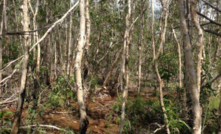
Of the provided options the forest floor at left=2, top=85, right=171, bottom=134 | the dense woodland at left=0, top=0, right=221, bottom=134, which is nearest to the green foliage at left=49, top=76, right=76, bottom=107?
the dense woodland at left=0, top=0, right=221, bottom=134

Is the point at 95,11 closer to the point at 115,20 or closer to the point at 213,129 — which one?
the point at 115,20

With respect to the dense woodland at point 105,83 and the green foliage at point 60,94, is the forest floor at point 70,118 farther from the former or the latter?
the green foliage at point 60,94

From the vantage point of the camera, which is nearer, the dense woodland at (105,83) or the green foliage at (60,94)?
the dense woodland at (105,83)

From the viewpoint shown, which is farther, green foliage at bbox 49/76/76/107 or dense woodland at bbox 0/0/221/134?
green foliage at bbox 49/76/76/107

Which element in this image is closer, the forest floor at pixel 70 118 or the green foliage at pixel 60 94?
the forest floor at pixel 70 118

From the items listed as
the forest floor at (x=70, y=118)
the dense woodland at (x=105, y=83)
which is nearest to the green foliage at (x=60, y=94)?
the dense woodland at (x=105, y=83)

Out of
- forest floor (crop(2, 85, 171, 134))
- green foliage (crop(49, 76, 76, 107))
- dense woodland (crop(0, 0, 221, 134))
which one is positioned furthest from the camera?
green foliage (crop(49, 76, 76, 107))

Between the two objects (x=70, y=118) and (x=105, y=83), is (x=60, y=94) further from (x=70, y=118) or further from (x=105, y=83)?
(x=105, y=83)

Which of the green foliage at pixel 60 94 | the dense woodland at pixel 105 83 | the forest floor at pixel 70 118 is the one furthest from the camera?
the green foliage at pixel 60 94

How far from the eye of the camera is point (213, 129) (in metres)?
5.79

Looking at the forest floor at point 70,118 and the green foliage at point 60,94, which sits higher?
the green foliage at point 60,94

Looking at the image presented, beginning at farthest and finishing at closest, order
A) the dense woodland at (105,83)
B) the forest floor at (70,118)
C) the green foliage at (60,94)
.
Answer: the green foliage at (60,94) → the forest floor at (70,118) → the dense woodland at (105,83)

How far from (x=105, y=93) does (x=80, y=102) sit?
21.9ft

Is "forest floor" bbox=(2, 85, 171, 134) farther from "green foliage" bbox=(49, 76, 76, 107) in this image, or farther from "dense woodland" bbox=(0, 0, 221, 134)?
"green foliage" bbox=(49, 76, 76, 107)
